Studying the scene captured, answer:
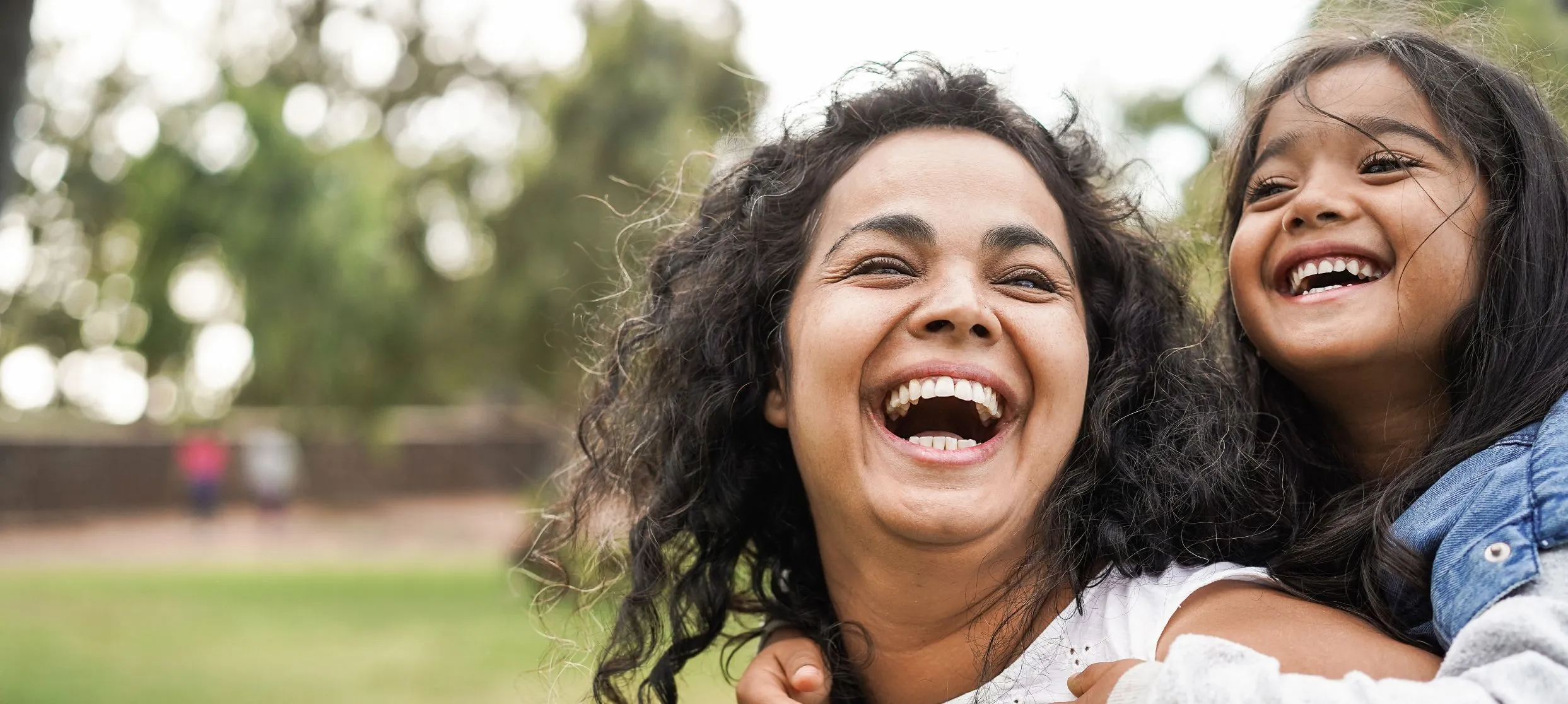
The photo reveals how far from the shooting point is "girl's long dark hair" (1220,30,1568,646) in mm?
2178

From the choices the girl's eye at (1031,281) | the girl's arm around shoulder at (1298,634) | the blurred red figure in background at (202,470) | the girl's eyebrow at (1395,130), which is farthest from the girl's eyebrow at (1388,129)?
the blurred red figure in background at (202,470)

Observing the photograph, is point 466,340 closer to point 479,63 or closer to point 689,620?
point 479,63

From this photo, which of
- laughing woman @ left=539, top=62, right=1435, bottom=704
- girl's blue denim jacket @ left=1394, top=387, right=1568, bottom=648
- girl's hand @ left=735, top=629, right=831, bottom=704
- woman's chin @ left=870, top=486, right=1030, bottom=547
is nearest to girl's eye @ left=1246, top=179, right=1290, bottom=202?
laughing woman @ left=539, top=62, right=1435, bottom=704

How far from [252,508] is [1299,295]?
2539cm

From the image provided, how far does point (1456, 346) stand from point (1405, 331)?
0.35 ft

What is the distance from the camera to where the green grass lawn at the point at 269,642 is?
29.5 feet

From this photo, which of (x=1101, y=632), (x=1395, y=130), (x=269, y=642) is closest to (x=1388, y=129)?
(x=1395, y=130)

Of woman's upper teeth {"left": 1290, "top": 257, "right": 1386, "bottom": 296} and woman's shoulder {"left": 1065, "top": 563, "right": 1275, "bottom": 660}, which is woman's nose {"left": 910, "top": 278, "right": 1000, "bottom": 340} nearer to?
woman's shoulder {"left": 1065, "top": 563, "right": 1275, "bottom": 660}

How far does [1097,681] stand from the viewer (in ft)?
6.55

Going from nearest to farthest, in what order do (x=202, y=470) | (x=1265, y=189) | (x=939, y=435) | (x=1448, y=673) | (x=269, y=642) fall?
(x=1448, y=673), (x=939, y=435), (x=1265, y=189), (x=269, y=642), (x=202, y=470)

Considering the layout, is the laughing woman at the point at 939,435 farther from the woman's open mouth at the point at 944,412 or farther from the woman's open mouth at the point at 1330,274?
the woman's open mouth at the point at 1330,274

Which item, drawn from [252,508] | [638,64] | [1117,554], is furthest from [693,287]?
[252,508]

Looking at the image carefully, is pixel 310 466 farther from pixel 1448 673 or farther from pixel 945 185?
pixel 1448 673

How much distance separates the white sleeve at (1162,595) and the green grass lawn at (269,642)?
13.9 ft
